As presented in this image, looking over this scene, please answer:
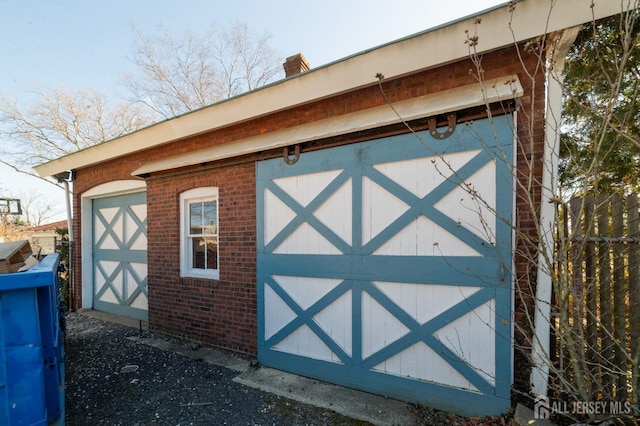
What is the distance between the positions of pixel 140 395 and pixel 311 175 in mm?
3244

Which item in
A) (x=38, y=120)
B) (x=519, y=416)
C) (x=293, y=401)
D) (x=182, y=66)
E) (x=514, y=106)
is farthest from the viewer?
(x=38, y=120)

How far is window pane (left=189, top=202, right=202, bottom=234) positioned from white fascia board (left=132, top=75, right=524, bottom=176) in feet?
2.44

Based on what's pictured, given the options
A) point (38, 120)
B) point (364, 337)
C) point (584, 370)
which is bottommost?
point (364, 337)

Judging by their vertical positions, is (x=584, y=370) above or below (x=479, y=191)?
below

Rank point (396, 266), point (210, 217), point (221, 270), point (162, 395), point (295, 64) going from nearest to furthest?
point (396, 266)
point (162, 395)
point (221, 270)
point (210, 217)
point (295, 64)

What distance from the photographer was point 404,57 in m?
2.90

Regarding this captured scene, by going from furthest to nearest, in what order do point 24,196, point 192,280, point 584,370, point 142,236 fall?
point 24,196 → point 142,236 → point 192,280 → point 584,370

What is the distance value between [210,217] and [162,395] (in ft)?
8.42

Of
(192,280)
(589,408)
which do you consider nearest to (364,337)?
(589,408)

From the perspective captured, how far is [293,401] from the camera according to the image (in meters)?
3.19

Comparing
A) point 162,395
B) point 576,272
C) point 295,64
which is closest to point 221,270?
Answer: point 162,395

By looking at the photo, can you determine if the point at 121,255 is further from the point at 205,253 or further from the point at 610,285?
the point at 610,285

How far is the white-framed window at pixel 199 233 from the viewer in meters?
4.89

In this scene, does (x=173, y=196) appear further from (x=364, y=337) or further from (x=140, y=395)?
(x=364, y=337)
